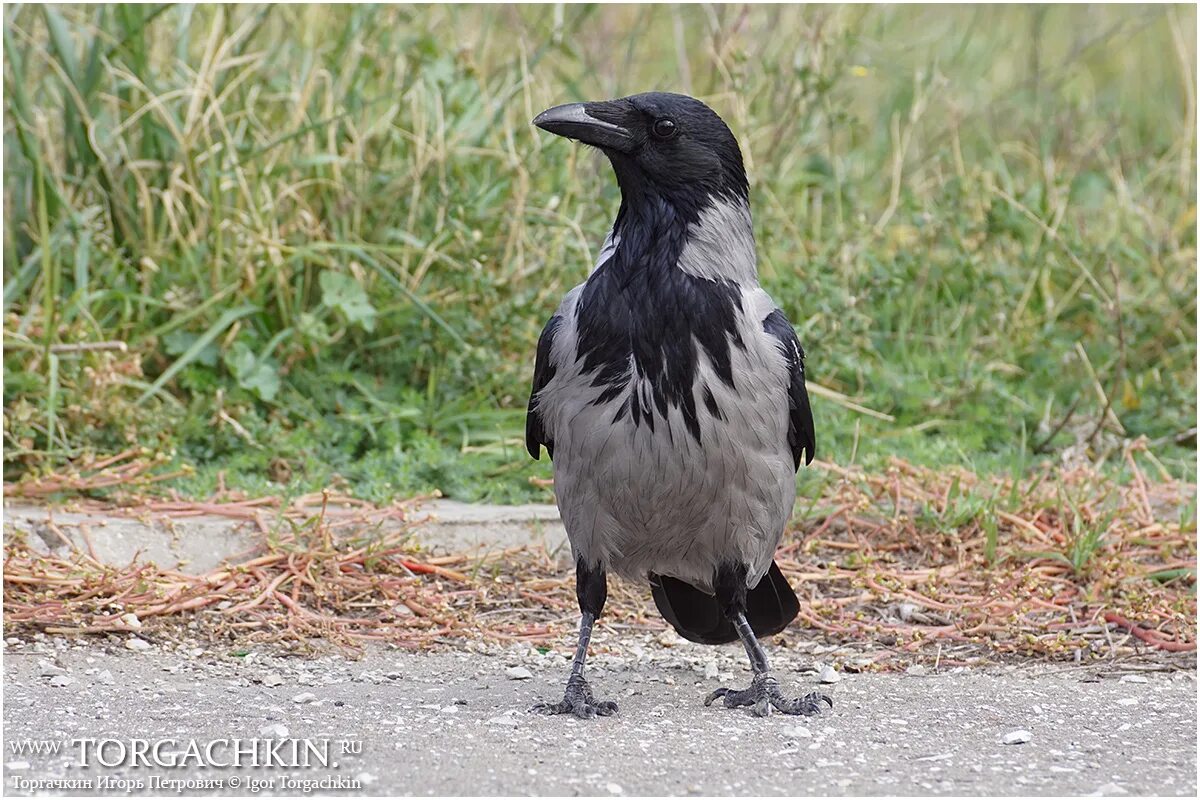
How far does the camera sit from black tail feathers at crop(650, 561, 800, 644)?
180 inches

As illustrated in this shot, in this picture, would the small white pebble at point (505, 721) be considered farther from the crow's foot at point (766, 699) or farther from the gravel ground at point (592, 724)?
the crow's foot at point (766, 699)

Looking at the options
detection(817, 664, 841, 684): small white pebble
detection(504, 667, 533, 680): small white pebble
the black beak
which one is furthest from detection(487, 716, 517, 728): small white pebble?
the black beak

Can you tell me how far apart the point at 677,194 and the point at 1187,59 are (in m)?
5.06

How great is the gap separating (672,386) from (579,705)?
2.88ft

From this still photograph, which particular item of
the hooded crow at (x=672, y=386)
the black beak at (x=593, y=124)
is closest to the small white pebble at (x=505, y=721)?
the hooded crow at (x=672, y=386)

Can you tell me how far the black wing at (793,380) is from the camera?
425cm

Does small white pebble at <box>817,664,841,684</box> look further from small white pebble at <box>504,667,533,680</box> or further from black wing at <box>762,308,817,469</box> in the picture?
small white pebble at <box>504,667,533,680</box>

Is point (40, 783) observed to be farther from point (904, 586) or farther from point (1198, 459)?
point (1198, 459)

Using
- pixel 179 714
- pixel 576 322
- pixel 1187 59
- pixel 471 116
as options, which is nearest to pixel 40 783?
pixel 179 714

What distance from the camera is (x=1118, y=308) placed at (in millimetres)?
6543

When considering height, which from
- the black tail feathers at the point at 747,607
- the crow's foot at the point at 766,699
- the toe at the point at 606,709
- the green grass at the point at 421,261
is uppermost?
the green grass at the point at 421,261

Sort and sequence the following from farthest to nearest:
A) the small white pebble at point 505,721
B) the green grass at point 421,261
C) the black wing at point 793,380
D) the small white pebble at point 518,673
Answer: the green grass at point 421,261, the small white pebble at point 518,673, the black wing at point 793,380, the small white pebble at point 505,721

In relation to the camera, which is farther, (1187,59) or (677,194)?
(1187,59)

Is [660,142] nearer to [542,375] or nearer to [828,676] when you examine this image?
[542,375]
